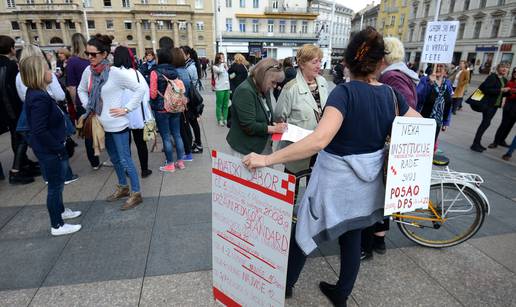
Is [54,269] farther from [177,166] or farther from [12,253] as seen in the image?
[177,166]

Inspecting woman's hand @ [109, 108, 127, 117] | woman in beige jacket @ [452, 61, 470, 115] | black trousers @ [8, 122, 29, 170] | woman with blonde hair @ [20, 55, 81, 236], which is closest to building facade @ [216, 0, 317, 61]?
woman in beige jacket @ [452, 61, 470, 115]

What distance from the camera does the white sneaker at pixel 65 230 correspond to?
3115 millimetres

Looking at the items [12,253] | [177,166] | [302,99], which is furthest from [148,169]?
[302,99]

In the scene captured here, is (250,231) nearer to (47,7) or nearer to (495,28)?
(495,28)

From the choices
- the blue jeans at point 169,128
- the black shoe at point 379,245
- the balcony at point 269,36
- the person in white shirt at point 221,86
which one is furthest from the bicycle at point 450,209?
the balcony at point 269,36

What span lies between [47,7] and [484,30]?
207ft

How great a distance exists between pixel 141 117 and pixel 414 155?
3.66 m

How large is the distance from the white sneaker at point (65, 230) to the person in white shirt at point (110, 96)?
576mm

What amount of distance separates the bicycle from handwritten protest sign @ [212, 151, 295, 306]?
106cm

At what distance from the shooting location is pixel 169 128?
16.0 ft

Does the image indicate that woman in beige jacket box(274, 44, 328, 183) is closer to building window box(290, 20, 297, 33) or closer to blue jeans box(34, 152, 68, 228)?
blue jeans box(34, 152, 68, 228)

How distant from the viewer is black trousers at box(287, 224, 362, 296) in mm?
1987

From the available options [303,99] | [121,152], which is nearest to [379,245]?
[303,99]

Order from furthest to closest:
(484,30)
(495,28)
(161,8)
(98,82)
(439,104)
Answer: (161,8) < (484,30) < (495,28) < (439,104) < (98,82)
